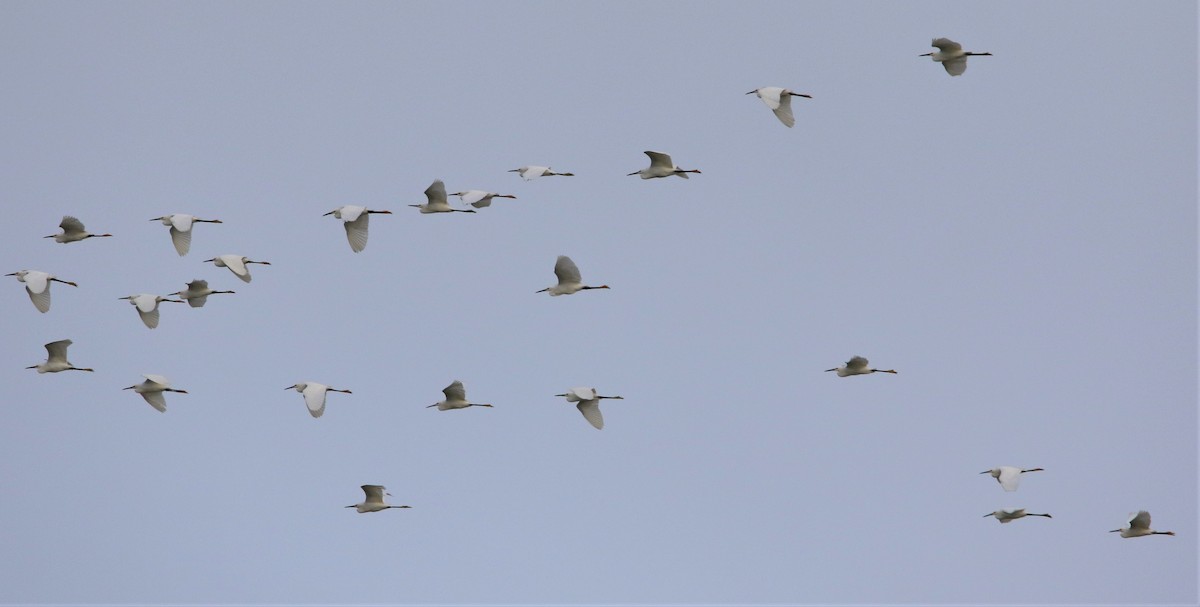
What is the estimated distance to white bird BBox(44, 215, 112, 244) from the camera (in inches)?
1521

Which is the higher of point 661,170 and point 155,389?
point 661,170

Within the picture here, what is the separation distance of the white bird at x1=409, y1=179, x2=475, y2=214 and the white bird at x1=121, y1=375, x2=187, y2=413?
16.8ft

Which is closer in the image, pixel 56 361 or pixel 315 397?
pixel 315 397

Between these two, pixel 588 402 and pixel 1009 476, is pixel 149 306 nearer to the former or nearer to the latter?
pixel 588 402

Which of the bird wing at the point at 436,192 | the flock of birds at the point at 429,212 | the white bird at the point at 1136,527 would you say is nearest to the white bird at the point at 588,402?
the flock of birds at the point at 429,212

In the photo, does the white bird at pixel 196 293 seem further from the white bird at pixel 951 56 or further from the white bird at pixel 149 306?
the white bird at pixel 951 56

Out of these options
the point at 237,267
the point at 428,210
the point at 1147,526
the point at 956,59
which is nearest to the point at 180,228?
the point at 237,267

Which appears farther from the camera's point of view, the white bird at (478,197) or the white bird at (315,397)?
the white bird at (478,197)

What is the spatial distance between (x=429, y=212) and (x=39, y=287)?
6639 millimetres

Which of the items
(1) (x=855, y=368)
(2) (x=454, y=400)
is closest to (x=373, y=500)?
(2) (x=454, y=400)

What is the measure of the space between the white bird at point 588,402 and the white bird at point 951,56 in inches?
300

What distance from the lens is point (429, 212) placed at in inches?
1522

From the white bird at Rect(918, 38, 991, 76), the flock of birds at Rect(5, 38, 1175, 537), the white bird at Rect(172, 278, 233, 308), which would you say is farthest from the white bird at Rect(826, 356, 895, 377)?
the white bird at Rect(172, 278, 233, 308)

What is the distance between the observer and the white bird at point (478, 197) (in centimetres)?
3849
